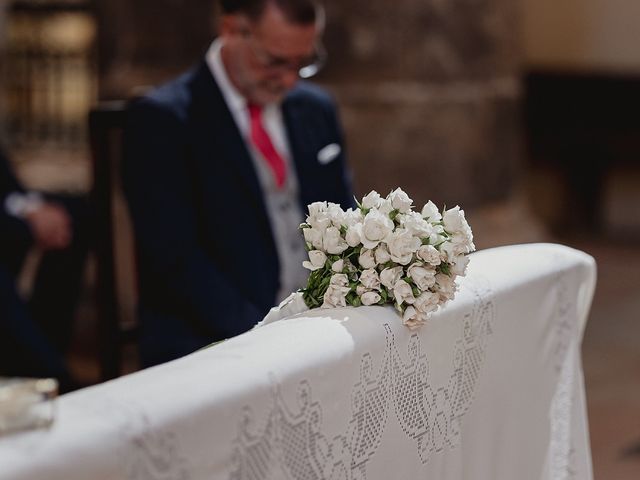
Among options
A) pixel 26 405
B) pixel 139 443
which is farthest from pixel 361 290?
pixel 26 405

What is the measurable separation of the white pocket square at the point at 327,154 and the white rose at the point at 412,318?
1514 mm

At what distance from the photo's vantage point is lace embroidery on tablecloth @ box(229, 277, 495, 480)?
2.01 m

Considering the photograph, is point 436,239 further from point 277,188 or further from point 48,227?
point 48,227

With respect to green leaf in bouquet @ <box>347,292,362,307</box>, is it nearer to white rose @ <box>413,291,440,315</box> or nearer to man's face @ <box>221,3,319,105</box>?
white rose @ <box>413,291,440,315</box>

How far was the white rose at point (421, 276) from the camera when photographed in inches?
94.7

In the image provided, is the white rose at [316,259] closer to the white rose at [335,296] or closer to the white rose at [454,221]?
the white rose at [335,296]

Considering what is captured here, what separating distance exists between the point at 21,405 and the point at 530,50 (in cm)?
991

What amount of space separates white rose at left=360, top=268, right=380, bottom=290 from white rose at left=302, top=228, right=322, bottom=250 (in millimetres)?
109

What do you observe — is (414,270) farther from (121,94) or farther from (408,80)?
(408,80)

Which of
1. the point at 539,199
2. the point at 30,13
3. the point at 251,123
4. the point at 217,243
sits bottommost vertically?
the point at 539,199

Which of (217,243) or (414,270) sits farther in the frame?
(217,243)

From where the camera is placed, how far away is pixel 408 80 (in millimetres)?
7539

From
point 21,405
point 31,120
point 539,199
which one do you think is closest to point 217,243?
point 21,405

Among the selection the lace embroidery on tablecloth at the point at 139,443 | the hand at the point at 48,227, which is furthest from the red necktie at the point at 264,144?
the lace embroidery on tablecloth at the point at 139,443
